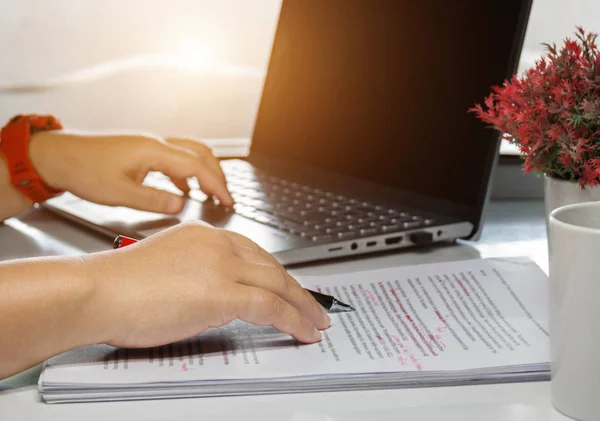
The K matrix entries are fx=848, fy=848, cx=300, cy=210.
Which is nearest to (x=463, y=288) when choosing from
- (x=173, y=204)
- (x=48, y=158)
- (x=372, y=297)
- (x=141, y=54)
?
(x=372, y=297)

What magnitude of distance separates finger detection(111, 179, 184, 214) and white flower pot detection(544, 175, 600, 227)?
0.44 meters

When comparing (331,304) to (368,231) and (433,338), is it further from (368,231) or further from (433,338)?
(368,231)

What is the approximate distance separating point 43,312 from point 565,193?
0.48m

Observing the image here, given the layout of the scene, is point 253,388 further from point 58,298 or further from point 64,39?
point 64,39

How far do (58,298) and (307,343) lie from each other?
190 millimetres

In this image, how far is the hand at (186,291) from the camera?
0.60 meters

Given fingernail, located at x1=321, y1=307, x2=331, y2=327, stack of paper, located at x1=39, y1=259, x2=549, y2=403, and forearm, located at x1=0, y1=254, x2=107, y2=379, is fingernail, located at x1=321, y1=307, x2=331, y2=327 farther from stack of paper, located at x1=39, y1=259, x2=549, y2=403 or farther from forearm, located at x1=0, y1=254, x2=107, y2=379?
forearm, located at x1=0, y1=254, x2=107, y2=379

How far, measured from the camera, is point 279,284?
651 mm

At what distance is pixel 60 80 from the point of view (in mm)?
1609

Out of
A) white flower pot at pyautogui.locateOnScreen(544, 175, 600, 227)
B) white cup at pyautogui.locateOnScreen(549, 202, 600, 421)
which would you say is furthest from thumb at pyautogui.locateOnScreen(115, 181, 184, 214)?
white cup at pyautogui.locateOnScreen(549, 202, 600, 421)

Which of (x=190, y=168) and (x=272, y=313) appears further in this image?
(x=190, y=168)

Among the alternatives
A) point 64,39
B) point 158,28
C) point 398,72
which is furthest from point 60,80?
point 398,72

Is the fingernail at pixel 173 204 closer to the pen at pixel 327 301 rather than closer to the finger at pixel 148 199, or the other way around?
the finger at pixel 148 199

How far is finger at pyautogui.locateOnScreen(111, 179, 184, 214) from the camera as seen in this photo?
1.03m
